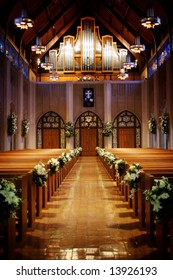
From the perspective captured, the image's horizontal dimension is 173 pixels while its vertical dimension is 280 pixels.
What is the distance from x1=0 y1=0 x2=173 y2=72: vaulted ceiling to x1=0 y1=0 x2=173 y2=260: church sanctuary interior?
2.8 inches

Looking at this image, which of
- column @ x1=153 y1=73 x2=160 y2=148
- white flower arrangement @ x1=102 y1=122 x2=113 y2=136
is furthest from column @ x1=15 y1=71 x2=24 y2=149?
column @ x1=153 y1=73 x2=160 y2=148

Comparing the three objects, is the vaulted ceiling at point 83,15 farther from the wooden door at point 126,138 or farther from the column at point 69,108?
the wooden door at point 126,138

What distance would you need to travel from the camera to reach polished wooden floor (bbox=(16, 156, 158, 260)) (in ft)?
15.4

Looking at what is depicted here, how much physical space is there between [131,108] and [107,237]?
23.3 meters

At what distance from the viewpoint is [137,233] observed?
5.75 m

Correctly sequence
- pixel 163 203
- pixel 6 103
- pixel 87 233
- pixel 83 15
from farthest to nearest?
pixel 83 15 < pixel 6 103 < pixel 87 233 < pixel 163 203

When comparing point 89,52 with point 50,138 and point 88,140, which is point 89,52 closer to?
point 88,140

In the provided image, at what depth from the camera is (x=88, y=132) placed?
2886 cm

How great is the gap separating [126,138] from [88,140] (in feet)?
8.85

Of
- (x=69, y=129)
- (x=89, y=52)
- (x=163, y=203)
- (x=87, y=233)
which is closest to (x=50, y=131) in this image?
(x=69, y=129)

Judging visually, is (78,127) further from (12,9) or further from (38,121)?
(12,9)

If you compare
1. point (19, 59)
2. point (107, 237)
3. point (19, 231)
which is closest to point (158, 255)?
point (107, 237)

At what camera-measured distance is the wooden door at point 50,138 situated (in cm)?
2859

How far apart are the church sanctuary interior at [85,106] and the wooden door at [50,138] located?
0.07 metres
